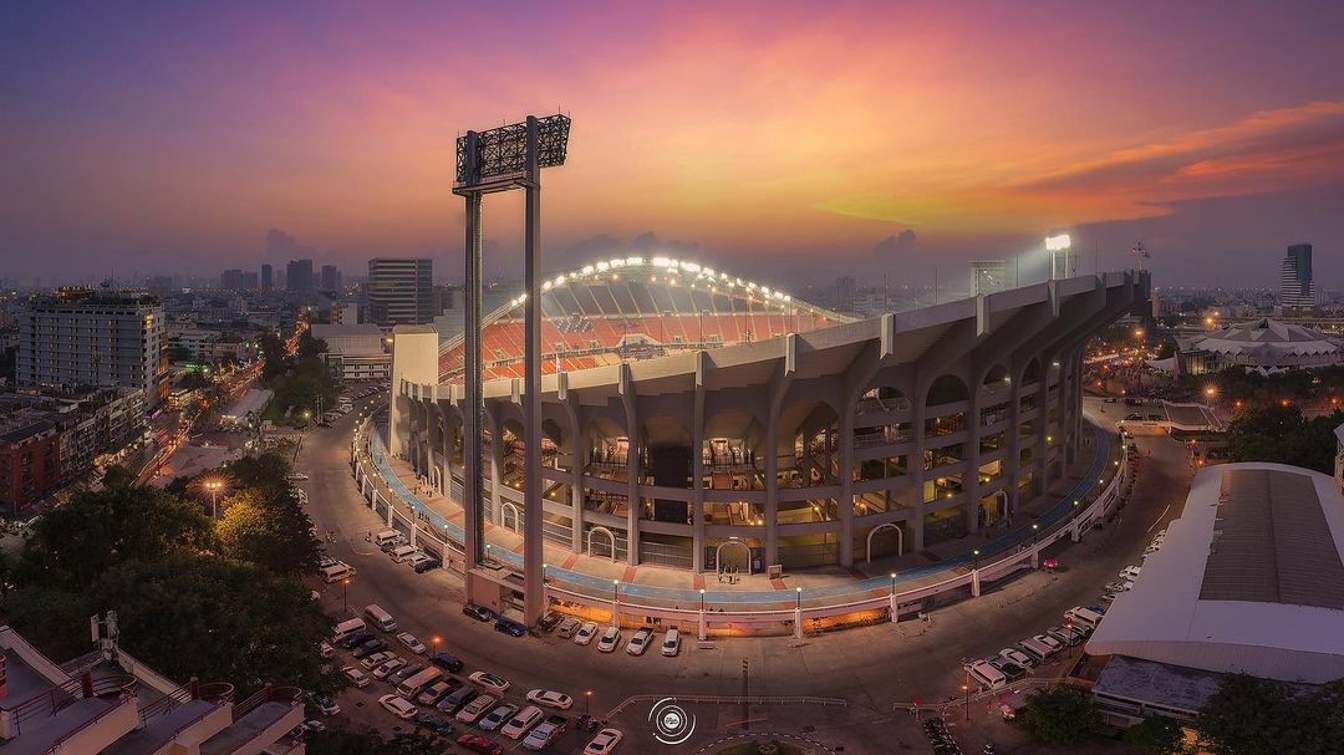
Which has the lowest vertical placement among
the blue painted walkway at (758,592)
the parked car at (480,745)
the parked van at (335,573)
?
the parked car at (480,745)

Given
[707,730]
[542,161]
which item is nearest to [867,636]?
[707,730]

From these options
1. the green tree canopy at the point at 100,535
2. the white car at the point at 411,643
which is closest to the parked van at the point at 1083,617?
the white car at the point at 411,643

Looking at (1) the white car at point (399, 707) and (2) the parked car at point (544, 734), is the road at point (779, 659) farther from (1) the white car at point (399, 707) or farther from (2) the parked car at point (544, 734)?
(2) the parked car at point (544, 734)

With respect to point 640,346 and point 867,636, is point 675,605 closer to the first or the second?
point 867,636

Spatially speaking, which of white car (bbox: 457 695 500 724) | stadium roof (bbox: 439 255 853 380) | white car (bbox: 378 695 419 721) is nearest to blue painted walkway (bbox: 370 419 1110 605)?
white car (bbox: 457 695 500 724)

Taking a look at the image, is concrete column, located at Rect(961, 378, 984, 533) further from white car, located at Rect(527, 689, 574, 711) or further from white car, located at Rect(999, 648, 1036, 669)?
white car, located at Rect(527, 689, 574, 711)

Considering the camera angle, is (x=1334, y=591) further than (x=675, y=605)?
No
